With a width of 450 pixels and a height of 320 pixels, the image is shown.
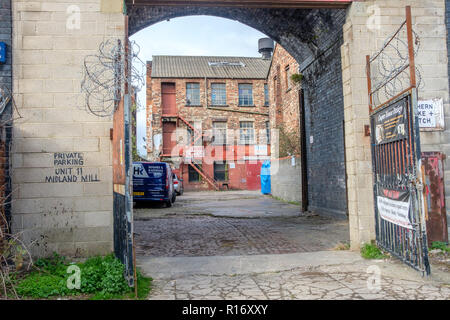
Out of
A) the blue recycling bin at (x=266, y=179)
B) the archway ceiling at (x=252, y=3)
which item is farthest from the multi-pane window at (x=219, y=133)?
the archway ceiling at (x=252, y=3)

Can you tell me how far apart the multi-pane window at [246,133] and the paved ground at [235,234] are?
1978 centimetres

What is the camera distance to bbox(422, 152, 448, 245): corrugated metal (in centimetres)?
669

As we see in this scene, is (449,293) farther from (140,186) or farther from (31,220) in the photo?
(140,186)

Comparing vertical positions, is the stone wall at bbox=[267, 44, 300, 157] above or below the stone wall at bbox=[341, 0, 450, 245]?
above

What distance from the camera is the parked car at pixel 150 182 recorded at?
16.0 meters

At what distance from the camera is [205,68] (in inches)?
1320

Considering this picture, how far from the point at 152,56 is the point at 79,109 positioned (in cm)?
2974

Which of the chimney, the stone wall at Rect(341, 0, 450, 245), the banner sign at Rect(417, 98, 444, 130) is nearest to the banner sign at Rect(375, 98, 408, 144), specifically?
the stone wall at Rect(341, 0, 450, 245)

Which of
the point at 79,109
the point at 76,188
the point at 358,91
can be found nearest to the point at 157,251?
the point at 76,188

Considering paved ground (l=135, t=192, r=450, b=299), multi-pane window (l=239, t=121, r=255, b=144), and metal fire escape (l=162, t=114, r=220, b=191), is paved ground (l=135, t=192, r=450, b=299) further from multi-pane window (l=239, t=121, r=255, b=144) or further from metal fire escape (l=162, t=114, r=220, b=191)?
multi-pane window (l=239, t=121, r=255, b=144)

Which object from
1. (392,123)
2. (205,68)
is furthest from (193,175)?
(392,123)

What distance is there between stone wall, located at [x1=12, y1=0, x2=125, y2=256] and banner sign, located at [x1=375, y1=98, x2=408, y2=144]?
4496 mm

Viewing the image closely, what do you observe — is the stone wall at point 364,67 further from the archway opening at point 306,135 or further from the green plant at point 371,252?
the archway opening at point 306,135

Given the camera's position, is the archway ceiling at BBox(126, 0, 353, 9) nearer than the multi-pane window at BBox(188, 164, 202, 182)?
Yes
